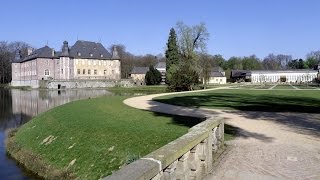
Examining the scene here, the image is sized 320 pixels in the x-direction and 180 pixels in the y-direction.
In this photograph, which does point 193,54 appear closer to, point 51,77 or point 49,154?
point 51,77

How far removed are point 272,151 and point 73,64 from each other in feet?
263

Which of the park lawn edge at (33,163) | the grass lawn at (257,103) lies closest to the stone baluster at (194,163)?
the park lawn edge at (33,163)

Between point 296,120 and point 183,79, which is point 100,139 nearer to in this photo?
point 296,120

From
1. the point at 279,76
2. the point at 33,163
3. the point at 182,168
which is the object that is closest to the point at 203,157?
the point at 182,168

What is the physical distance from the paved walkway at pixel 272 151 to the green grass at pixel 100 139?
6.44ft

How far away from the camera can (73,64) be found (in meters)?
84.8

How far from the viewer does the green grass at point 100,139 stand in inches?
401

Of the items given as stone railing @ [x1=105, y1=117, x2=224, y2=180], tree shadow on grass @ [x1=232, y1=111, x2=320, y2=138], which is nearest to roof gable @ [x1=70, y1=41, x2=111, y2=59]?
tree shadow on grass @ [x1=232, y1=111, x2=320, y2=138]

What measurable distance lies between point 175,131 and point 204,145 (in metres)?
4.62

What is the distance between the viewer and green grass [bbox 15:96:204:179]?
33.4 ft

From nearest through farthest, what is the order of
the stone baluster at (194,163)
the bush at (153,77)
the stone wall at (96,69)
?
the stone baluster at (194,163) < the bush at (153,77) < the stone wall at (96,69)

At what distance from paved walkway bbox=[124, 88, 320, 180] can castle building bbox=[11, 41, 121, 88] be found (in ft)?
243

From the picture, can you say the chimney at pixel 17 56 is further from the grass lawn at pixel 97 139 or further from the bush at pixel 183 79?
the grass lawn at pixel 97 139

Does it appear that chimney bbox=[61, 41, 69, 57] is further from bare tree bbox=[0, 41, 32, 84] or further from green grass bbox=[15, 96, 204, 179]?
green grass bbox=[15, 96, 204, 179]
